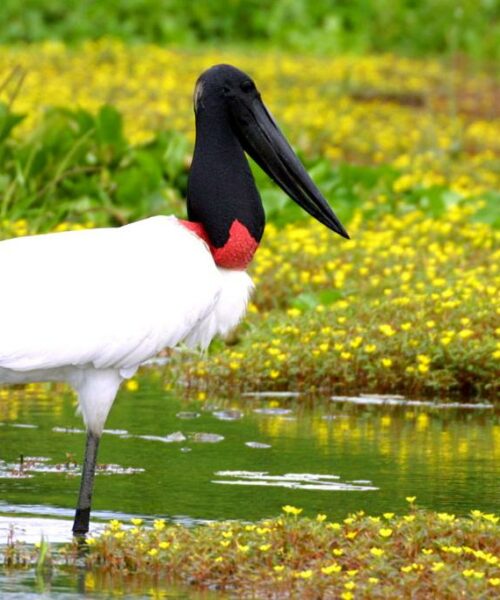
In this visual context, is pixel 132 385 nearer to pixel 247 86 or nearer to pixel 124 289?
pixel 247 86

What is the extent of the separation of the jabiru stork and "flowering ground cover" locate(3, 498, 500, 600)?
505 mm

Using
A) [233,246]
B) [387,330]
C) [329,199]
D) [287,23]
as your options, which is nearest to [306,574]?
[233,246]

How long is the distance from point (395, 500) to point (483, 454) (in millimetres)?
967

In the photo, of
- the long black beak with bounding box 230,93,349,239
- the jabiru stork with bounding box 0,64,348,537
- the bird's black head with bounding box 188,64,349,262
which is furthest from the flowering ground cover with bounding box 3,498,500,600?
the long black beak with bounding box 230,93,349,239

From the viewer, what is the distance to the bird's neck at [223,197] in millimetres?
6371

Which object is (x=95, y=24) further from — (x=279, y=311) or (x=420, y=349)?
(x=420, y=349)

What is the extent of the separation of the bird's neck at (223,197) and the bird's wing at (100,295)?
130 mm

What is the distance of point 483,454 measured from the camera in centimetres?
733

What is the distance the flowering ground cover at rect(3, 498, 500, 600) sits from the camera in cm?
504

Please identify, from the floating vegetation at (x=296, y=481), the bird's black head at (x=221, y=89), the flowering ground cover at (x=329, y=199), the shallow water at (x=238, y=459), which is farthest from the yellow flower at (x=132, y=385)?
the bird's black head at (x=221, y=89)

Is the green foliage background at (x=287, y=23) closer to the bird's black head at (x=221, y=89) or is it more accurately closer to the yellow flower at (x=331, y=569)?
the bird's black head at (x=221, y=89)

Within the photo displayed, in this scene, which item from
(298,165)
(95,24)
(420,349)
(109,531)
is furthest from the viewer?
(95,24)

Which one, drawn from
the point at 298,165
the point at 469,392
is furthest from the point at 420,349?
the point at 298,165

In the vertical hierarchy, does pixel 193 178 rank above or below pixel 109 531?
above
